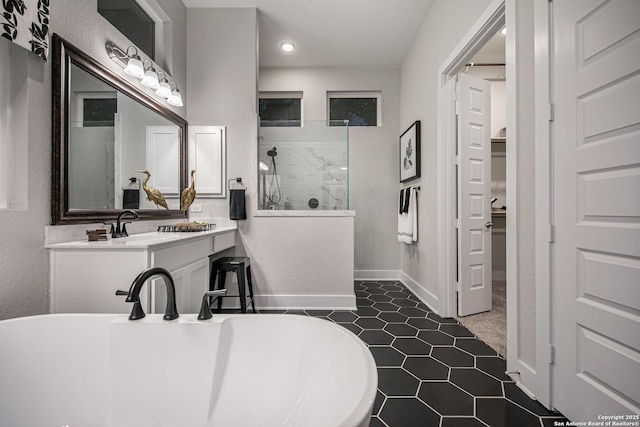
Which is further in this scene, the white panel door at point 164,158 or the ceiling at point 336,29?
the ceiling at point 336,29

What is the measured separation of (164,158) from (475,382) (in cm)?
291

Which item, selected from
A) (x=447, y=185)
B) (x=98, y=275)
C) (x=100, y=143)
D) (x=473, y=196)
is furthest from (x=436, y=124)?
(x=98, y=275)

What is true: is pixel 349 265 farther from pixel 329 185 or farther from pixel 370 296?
pixel 329 185

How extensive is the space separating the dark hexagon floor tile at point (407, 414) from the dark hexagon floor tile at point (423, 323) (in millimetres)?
968

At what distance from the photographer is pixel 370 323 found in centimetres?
237

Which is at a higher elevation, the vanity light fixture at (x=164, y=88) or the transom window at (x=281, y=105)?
the transom window at (x=281, y=105)

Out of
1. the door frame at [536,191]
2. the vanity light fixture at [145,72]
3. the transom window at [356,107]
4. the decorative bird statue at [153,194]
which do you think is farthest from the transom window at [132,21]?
the door frame at [536,191]

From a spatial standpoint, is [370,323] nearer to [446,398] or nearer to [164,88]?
[446,398]

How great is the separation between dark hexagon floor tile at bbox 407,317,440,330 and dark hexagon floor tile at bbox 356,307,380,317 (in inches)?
12.8

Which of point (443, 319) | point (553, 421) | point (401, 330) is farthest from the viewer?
point (443, 319)

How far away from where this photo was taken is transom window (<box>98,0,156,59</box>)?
1938mm

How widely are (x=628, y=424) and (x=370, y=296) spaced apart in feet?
7.25

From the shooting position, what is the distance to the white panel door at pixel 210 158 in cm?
285

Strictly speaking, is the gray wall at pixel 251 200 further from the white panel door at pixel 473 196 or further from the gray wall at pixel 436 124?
the white panel door at pixel 473 196
